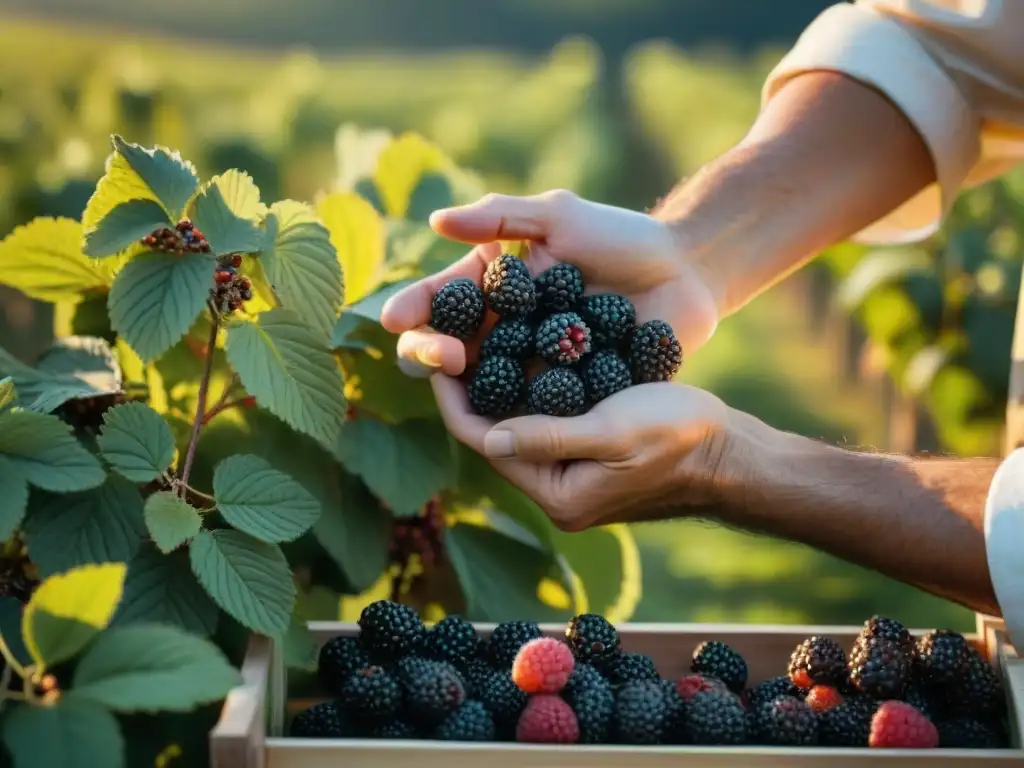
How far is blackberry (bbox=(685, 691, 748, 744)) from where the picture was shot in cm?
111

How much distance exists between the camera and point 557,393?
1405mm

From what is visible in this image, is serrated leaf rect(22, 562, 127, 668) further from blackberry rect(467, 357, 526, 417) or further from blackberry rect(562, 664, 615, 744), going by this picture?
blackberry rect(467, 357, 526, 417)

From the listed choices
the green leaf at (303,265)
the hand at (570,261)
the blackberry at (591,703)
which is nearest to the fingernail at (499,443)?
the hand at (570,261)

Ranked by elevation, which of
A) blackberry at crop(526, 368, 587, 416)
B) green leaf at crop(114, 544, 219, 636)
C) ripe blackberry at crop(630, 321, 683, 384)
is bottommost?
green leaf at crop(114, 544, 219, 636)

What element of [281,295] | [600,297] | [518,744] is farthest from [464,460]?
[518,744]

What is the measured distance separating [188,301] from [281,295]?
0.13 meters

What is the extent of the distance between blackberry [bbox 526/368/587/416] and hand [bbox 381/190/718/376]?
0.10 meters

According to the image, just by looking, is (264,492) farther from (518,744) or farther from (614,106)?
(614,106)

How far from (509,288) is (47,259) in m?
0.49

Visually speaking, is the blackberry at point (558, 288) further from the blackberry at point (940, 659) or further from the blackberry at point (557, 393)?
the blackberry at point (940, 659)

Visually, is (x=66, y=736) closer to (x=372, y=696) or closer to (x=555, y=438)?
(x=372, y=696)

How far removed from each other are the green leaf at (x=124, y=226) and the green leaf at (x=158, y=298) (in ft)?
0.10

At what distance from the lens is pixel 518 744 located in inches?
40.6

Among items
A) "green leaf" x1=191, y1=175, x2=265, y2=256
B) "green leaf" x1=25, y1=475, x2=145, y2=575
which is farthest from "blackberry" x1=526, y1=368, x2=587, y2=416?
"green leaf" x1=25, y1=475, x2=145, y2=575
